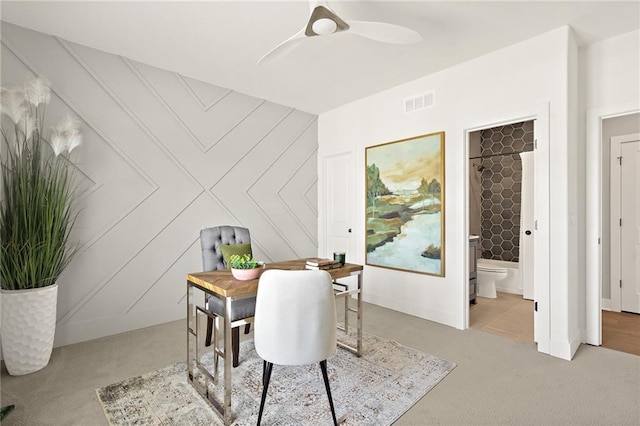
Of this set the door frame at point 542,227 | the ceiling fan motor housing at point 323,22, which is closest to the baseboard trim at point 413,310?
the door frame at point 542,227

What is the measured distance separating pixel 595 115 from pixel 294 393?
3.38 metres

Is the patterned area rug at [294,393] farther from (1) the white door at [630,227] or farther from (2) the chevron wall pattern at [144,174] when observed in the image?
(1) the white door at [630,227]

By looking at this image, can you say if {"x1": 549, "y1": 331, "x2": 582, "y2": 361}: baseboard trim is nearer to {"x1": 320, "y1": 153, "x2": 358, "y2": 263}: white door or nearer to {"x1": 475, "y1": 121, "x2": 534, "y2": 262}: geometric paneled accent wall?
{"x1": 320, "y1": 153, "x2": 358, "y2": 263}: white door

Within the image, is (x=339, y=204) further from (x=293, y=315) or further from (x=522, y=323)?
(x=293, y=315)

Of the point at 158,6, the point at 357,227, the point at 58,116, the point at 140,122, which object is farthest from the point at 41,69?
the point at 357,227

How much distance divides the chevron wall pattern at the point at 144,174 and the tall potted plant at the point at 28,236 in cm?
39

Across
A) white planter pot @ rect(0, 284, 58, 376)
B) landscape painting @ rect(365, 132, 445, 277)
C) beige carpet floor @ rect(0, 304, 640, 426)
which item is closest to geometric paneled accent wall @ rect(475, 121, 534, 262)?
landscape painting @ rect(365, 132, 445, 277)

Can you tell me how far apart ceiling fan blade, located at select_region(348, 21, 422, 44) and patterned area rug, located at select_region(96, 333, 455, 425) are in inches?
93.2

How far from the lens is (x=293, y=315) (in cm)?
163

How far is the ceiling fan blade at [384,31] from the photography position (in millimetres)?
2037

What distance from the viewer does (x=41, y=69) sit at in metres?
2.74

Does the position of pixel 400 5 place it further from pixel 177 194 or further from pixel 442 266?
pixel 177 194

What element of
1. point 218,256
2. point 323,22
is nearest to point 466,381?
point 218,256

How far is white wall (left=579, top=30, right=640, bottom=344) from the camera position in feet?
8.84
